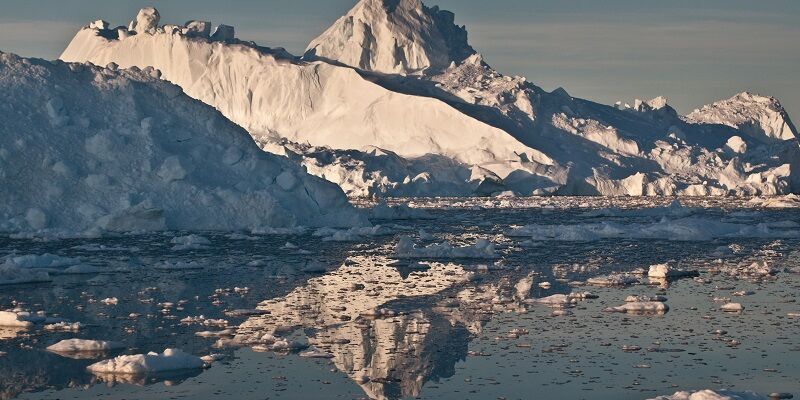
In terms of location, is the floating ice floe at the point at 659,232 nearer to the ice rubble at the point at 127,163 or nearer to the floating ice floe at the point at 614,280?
the ice rubble at the point at 127,163

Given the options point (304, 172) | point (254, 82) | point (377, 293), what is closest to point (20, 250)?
point (377, 293)

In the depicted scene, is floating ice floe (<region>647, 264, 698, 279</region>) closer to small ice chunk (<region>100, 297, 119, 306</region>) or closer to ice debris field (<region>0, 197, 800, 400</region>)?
ice debris field (<region>0, 197, 800, 400</region>)

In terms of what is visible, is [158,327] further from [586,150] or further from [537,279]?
[586,150]

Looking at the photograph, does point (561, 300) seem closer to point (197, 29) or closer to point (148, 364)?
point (148, 364)

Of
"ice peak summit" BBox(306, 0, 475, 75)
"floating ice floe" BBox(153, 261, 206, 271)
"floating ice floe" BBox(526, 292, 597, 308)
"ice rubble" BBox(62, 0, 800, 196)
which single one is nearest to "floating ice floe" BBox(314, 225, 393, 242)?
"floating ice floe" BBox(153, 261, 206, 271)

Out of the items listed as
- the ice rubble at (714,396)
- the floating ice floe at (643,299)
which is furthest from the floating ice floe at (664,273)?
the ice rubble at (714,396)
